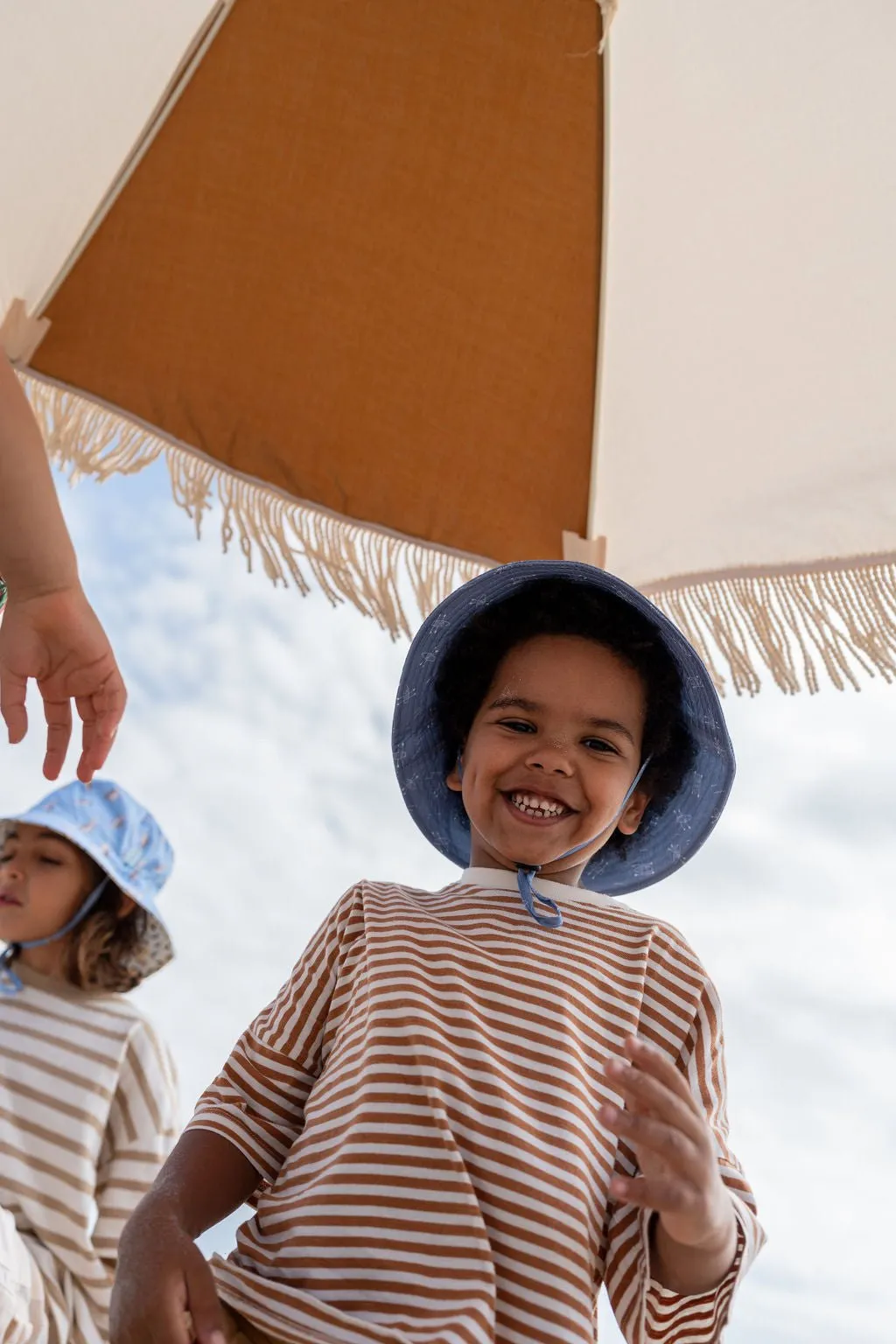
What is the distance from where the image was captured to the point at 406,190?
2.17m

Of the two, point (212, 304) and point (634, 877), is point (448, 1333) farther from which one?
point (212, 304)

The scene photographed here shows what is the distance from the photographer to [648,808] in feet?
6.05

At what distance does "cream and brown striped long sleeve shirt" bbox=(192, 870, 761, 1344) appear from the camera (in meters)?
1.19

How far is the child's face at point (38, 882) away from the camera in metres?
2.76

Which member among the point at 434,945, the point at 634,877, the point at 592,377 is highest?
the point at 592,377

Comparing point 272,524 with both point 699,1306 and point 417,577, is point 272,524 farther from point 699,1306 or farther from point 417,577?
point 699,1306

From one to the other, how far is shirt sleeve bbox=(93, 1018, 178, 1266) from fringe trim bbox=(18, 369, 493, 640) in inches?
39.6

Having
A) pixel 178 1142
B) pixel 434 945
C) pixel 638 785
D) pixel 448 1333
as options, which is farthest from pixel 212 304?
pixel 448 1333

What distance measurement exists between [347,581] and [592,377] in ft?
1.80

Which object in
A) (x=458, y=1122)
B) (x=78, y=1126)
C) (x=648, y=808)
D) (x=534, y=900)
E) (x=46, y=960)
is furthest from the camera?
(x=46, y=960)

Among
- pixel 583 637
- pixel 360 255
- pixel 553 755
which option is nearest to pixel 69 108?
pixel 360 255

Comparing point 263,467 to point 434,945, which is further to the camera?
point 263,467

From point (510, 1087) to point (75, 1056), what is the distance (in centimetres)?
145

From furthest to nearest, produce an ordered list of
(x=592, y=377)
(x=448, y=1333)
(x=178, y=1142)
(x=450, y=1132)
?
(x=592, y=377)
(x=178, y=1142)
(x=450, y=1132)
(x=448, y=1333)
